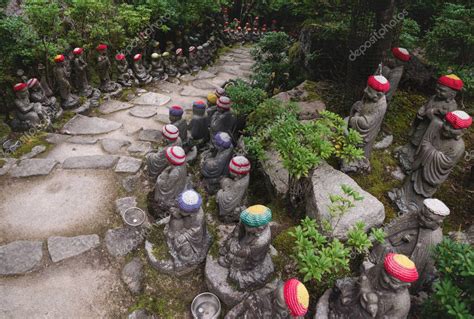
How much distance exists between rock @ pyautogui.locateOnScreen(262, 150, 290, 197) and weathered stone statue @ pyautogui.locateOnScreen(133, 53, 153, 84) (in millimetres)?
8812

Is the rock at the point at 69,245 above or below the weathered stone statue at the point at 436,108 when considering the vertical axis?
below

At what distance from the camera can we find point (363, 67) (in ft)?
29.3

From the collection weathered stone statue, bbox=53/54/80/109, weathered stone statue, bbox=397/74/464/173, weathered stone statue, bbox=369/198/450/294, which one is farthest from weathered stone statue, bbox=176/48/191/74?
weathered stone statue, bbox=369/198/450/294

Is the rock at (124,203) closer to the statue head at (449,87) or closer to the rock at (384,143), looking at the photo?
the rock at (384,143)

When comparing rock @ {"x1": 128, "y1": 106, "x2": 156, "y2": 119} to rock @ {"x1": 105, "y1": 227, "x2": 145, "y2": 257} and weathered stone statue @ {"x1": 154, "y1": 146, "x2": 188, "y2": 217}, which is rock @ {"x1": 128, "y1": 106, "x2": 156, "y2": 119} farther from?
rock @ {"x1": 105, "y1": 227, "x2": 145, "y2": 257}

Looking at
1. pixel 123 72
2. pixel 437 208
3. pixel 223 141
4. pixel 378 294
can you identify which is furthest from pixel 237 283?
pixel 123 72

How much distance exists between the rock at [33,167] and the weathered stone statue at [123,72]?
5.93 meters

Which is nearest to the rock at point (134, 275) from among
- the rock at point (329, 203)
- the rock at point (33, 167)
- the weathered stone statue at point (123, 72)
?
the rock at point (329, 203)

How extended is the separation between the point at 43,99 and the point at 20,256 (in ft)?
19.0

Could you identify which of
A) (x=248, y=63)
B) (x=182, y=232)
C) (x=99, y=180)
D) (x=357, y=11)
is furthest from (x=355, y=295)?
(x=248, y=63)

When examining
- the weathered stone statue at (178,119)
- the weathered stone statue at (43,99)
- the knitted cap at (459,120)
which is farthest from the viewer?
the weathered stone statue at (43,99)

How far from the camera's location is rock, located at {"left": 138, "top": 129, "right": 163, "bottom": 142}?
33.3 feet

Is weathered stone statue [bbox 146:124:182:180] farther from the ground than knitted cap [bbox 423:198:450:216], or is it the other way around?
knitted cap [bbox 423:198:450:216]

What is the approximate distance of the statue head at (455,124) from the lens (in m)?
5.53
